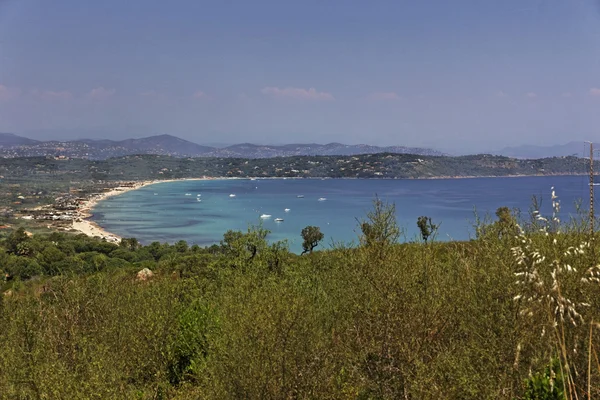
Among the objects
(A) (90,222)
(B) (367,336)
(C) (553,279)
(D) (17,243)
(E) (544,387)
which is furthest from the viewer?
(A) (90,222)

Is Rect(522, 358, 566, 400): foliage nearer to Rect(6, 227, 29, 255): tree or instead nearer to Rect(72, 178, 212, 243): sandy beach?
Rect(6, 227, 29, 255): tree

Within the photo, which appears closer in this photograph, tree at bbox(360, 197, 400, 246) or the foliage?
the foliage

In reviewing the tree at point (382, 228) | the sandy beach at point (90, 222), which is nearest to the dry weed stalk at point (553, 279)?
the tree at point (382, 228)

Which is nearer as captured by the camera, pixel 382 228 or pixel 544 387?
pixel 544 387

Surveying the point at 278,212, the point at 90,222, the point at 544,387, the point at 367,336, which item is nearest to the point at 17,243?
the point at 90,222

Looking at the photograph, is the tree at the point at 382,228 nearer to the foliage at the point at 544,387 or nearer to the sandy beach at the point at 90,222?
the foliage at the point at 544,387

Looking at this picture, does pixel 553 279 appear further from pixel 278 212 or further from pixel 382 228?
pixel 278 212

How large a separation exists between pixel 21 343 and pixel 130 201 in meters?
157

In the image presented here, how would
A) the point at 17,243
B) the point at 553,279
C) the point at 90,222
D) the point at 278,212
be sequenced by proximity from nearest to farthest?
the point at 553,279 < the point at 17,243 < the point at 90,222 < the point at 278,212

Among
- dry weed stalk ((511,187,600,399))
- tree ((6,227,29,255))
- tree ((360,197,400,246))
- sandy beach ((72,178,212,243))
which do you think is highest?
dry weed stalk ((511,187,600,399))

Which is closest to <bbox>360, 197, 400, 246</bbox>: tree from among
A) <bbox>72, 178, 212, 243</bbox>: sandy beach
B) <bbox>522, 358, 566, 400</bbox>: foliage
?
<bbox>522, 358, 566, 400</bbox>: foliage

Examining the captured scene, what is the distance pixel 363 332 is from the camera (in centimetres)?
1099

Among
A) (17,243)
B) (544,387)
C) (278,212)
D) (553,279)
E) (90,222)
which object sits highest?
(553,279)

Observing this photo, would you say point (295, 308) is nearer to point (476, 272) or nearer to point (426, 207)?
point (476, 272)
